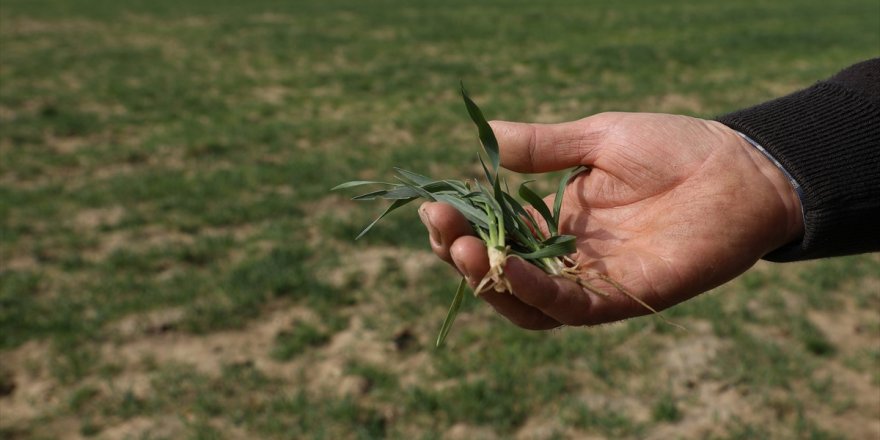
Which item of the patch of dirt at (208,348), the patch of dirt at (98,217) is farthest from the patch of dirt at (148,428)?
the patch of dirt at (98,217)

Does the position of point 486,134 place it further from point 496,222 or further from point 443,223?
point 443,223

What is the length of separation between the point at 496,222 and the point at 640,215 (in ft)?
1.72

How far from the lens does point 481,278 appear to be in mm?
1813

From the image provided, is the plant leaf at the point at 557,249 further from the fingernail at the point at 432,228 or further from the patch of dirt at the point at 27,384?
the patch of dirt at the point at 27,384

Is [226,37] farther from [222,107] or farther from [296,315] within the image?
[296,315]

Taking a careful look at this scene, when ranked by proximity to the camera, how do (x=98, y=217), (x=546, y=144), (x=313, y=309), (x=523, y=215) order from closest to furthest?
(x=523, y=215)
(x=546, y=144)
(x=313, y=309)
(x=98, y=217)

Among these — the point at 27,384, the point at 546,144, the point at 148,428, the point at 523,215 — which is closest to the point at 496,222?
the point at 523,215

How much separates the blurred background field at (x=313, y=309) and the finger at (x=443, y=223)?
153 cm

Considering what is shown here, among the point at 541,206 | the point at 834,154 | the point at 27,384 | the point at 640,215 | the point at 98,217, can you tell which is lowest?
the point at 98,217

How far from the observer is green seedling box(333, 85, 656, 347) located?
1.89 metres

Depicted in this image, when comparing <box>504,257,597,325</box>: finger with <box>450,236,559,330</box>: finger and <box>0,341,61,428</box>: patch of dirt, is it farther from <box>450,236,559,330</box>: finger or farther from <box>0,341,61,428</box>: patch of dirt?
<box>0,341,61,428</box>: patch of dirt

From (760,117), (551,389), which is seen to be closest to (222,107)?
(551,389)

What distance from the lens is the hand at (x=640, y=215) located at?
1.87 metres

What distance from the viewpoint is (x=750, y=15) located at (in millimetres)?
18578
